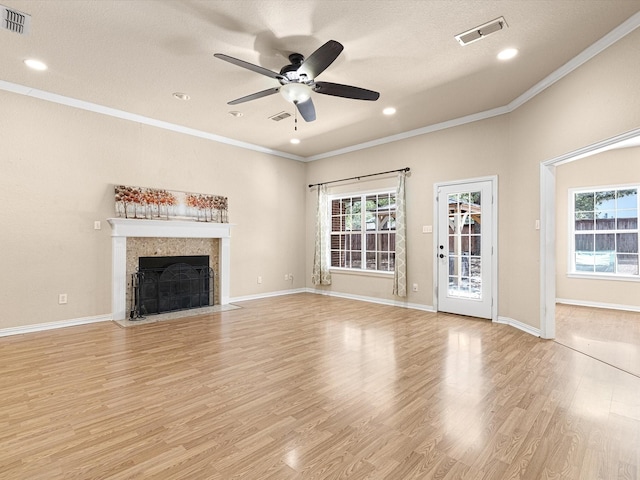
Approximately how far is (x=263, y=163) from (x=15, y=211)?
4.08 m

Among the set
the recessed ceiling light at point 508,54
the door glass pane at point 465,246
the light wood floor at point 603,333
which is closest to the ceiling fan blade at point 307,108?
the recessed ceiling light at point 508,54

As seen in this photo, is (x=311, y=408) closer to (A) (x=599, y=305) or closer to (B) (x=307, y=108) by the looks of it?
(B) (x=307, y=108)

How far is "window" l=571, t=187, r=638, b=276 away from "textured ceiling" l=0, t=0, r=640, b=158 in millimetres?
3270

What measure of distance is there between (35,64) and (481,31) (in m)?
4.69

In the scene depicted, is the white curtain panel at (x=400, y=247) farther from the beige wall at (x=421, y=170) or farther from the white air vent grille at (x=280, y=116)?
the white air vent grille at (x=280, y=116)

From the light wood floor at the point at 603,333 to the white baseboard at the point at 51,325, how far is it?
6.20m

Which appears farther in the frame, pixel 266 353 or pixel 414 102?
pixel 414 102

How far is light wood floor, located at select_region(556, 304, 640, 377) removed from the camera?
11.2ft

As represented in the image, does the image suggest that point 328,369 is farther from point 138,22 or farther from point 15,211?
point 15,211

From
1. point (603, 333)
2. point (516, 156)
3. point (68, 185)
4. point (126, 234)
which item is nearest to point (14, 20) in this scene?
point (68, 185)

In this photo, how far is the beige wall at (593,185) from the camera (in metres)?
5.72

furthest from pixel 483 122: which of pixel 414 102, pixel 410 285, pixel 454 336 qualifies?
pixel 454 336

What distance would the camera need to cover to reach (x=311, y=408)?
2357 mm

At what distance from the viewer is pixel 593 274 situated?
Result: 607 centimetres
